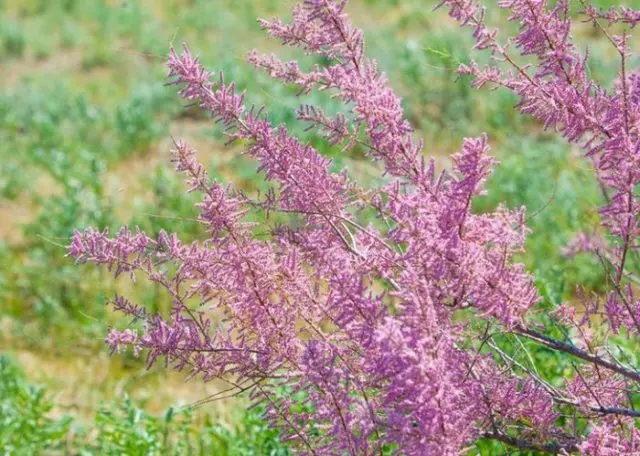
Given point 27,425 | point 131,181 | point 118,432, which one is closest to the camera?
point 118,432

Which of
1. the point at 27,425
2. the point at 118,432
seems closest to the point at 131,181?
the point at 27,425

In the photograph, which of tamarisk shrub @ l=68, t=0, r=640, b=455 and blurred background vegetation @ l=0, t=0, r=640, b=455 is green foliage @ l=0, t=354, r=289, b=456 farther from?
tamarisk shrub @ l=68, t=0, r=640, b=455

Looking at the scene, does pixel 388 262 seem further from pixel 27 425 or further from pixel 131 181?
pixel 131 181

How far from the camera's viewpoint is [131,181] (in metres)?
6.10

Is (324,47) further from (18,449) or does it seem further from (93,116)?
(93,116)

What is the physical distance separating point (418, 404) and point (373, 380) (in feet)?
0.54

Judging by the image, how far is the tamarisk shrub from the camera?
1.54 metres

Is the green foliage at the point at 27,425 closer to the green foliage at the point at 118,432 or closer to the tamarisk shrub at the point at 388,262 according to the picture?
the green foliage at the point at 118,432

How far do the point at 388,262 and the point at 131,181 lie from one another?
4.59m

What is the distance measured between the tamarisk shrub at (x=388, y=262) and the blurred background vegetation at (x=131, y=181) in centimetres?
17

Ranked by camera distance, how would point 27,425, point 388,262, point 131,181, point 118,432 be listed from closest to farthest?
1. point 388,262
2. point 118,432
3. point 27,425
4. point 131,181

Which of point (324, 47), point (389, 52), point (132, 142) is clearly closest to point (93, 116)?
point (132, 142)

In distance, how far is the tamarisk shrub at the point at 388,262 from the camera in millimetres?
1542

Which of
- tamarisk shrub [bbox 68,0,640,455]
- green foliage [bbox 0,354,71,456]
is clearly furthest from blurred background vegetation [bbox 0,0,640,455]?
tamarisk shrub [bbox 68,0,640,455]
